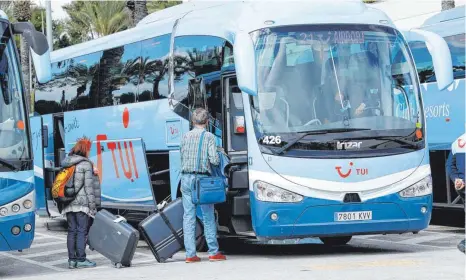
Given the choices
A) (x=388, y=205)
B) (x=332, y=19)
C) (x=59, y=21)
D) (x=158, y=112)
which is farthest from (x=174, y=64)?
(x=59, y=21)

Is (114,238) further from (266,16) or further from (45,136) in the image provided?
(45,136)

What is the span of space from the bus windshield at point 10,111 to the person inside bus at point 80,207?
0.74 meters

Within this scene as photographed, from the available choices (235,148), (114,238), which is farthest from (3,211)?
(235,148)

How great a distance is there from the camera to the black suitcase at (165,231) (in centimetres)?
1380

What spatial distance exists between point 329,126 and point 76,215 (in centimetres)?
338

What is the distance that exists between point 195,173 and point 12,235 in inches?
91.9

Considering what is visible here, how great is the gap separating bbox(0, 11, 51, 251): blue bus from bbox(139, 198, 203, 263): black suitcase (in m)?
1.46

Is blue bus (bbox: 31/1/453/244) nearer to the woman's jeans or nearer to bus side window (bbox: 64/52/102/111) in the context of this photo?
the woman's jeans

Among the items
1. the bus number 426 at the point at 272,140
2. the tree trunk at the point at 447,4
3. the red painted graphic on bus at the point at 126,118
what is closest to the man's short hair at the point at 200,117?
the bus number 426 at the point at 272,140

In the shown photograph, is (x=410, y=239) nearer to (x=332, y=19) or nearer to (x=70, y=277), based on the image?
(x=332, y=19)

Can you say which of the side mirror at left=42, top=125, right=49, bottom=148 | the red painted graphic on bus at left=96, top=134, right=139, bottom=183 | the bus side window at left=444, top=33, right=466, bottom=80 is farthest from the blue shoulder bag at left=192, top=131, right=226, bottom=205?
the side mirror at left=42, top=125, right=49, bottom=148

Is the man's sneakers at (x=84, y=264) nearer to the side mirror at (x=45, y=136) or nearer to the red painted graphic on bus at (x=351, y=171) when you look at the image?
the red painted graphic on bus at (x=351, y=171)

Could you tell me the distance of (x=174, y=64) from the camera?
634 inches

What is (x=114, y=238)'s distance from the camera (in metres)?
13.6
